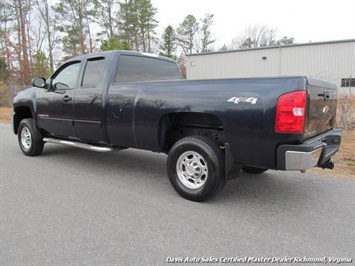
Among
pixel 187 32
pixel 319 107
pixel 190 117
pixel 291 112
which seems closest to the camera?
pixel 291 112

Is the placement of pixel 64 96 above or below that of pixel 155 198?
above

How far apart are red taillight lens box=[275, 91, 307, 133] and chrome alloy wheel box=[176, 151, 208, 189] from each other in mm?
1079

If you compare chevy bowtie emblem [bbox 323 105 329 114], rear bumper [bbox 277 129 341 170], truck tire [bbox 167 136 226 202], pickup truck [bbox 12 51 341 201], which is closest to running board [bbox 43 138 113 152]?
pickup truck [bbox 12 51 341 201]

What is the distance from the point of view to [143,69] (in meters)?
5.16

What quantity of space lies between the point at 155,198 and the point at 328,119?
8.45ft

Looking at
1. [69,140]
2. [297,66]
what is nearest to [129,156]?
[69,140]

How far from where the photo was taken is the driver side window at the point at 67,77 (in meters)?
5.31

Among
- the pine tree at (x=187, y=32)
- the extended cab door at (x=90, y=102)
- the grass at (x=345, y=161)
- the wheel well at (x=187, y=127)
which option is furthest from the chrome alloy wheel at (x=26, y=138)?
the pine tree at (x=187, y=32)

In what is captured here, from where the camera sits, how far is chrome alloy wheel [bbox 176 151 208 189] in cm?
372

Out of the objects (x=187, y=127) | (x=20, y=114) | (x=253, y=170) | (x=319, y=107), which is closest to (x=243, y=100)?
(x=319, y=107)

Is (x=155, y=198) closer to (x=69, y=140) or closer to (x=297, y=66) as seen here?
(x=69, y=140)

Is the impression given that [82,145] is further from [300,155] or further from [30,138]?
[300,155]

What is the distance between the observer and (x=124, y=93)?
4.30 m

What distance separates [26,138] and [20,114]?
0.70m
